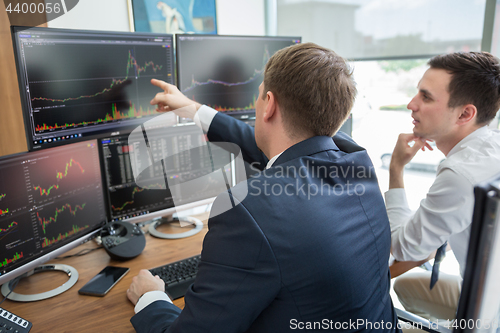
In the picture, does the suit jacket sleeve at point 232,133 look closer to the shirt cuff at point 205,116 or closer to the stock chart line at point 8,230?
the shirt cuff at point 205,116

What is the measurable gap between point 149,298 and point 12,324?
383mm

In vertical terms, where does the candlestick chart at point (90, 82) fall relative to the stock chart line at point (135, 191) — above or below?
above

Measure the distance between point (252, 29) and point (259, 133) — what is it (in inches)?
72.2

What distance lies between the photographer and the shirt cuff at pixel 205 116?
1.67m

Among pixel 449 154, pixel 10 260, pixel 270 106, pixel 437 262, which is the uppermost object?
pixel 270 106

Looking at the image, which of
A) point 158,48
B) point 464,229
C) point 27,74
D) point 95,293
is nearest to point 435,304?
point 464,229

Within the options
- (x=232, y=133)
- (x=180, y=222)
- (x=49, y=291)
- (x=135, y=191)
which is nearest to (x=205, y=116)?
(x=232, y=133)

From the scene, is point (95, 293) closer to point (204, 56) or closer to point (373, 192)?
point (373, 192)

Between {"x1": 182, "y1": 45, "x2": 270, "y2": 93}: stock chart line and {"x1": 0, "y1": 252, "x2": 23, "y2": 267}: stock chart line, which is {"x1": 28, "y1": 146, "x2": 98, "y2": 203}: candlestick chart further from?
{"x1": 182, "y1": 45, "x2": 270, "y2": 93}: stock chart line

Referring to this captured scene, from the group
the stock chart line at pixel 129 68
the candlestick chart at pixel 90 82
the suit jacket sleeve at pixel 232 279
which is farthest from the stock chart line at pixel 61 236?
the suit jacket sleeve at pixel 232 279

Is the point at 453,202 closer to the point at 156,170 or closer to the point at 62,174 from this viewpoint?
the point at 156,170

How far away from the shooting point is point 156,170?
1.67 m

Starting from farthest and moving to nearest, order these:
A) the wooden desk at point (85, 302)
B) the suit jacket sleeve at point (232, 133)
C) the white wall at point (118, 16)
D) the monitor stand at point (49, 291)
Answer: the white wall at point (118, 16) < the suit jacket sleeve at point (232, 133) < the monitor stand at point (49, 291) < the wooden desk at point (85, 302)

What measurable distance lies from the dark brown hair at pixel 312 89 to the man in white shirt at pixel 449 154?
1.95 ft
